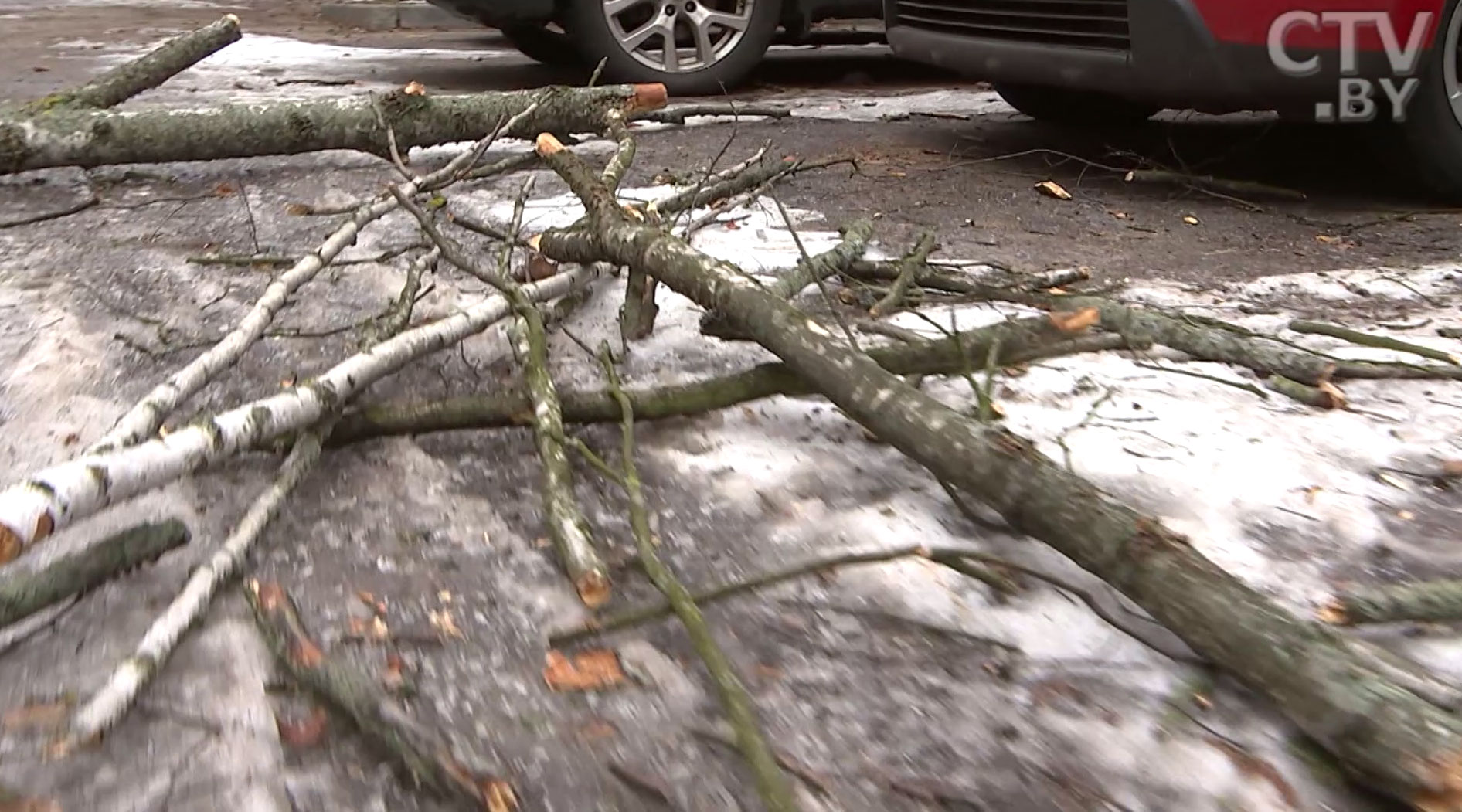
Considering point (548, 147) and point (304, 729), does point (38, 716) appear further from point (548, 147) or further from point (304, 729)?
point (548, 147)

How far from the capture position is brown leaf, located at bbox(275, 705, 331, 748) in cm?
131

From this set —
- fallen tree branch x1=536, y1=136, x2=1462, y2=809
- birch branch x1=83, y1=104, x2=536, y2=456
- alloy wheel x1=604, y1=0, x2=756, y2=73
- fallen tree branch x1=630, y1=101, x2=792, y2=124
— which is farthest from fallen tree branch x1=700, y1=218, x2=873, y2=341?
alloy wheel x1=604, y1=0, x2=756, y2=73

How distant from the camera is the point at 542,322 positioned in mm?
2346

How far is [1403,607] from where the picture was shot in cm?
154

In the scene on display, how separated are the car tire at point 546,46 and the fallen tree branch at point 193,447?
4323 millimetres

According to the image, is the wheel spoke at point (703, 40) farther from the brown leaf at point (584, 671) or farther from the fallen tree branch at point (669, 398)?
the brown leaf at point (584, 671)

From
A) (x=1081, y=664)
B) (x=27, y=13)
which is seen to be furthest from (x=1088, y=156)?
(x=27, y=13)

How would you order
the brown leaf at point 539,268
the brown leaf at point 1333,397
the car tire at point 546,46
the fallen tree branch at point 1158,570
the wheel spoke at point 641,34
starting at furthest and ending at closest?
the car tire at point 546,46 < the wheel spoke at point 641,34 < the brown leaf at point 539,268 < the brown leaf at point 1333,397 < the fallen tree branch at point 1158,570

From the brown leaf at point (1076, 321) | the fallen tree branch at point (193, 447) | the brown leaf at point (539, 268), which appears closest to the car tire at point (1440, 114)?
the brown leaf at point (1076, 321)

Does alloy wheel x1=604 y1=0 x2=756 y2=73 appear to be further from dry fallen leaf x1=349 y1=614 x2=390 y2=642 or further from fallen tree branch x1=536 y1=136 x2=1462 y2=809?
dry fallen leaf x1=349 y1=614 x2=390 y2=642

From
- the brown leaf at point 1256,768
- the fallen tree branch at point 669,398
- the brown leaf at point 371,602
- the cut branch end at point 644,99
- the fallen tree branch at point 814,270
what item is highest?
the cut branch end at point 644,99

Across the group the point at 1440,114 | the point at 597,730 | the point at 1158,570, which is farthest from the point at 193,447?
the point at 1440,114

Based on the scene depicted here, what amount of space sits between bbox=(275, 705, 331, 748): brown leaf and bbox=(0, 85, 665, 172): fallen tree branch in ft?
8.19

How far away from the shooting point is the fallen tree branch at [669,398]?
2020mm
